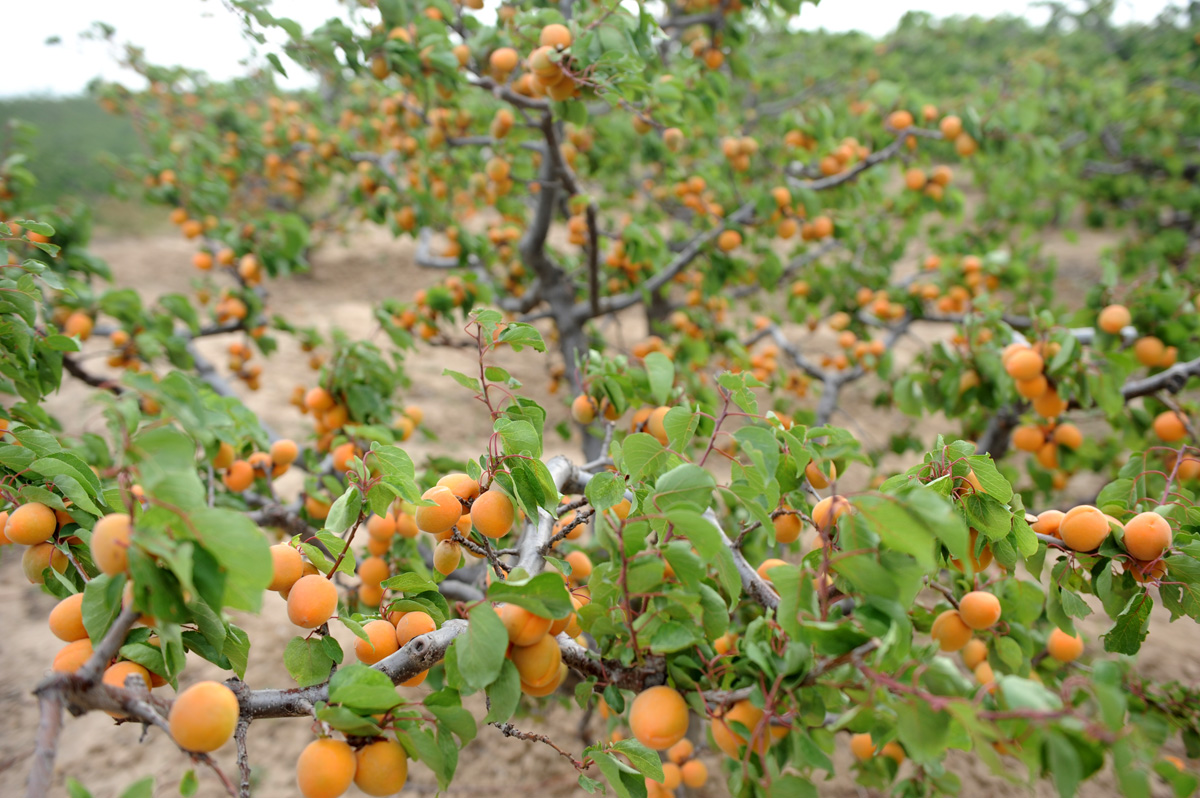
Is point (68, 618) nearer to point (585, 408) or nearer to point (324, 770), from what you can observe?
point (324, 770)

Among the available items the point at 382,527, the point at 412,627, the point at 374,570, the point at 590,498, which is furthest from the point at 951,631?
the point at 374,570

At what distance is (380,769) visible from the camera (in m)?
0.79

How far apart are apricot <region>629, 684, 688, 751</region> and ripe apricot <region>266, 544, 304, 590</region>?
0.60 m

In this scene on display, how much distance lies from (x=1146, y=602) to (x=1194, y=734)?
980 mm

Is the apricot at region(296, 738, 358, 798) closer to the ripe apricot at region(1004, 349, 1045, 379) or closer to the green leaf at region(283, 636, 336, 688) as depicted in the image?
the green leaf at region(283, 636, 336, 688)

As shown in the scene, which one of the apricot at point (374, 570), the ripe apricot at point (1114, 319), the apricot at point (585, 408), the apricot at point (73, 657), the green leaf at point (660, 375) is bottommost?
the apricot at point (374, 570)

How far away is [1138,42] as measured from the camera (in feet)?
31.6

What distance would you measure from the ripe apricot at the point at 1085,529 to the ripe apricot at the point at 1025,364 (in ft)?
2.99

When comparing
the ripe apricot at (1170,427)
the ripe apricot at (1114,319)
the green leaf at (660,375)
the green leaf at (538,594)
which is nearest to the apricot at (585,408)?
the green leaf at (660,375)

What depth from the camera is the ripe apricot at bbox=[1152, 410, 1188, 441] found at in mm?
2025

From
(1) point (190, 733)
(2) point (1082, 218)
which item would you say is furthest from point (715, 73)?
(2) point (1082, 218)

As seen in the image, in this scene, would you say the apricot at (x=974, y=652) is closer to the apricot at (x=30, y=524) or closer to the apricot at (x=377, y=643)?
the apricot at (x=377, y=643)

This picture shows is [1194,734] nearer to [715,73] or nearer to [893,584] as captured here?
[893,584]

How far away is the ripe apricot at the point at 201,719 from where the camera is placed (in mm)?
689
